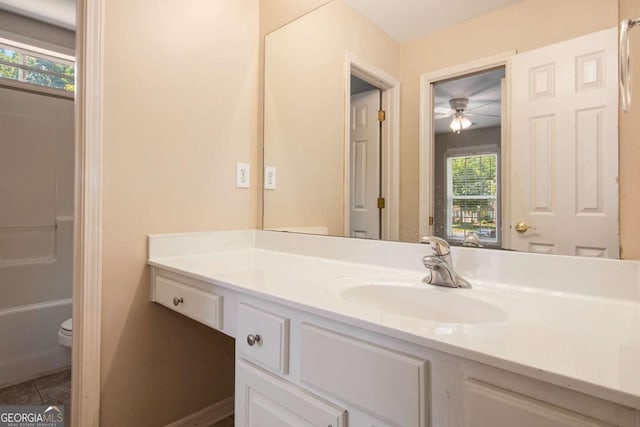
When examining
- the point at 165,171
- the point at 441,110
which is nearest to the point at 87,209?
the point at 165,171

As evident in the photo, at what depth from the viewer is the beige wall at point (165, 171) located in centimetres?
120

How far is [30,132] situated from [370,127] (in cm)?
211

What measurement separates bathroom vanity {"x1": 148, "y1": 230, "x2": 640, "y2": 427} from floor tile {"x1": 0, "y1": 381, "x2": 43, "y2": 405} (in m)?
1.11

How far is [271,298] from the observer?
2.59 feet

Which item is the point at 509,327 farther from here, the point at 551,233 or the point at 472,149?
the point at 472,149

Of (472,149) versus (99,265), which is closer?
(472,149)

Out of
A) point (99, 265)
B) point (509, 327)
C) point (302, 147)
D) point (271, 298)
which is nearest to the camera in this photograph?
point (509, 327)

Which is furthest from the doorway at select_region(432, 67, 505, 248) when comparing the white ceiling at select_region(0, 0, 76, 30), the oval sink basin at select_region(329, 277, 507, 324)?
the white ceiling at select_region(0, 0, 76, 30)

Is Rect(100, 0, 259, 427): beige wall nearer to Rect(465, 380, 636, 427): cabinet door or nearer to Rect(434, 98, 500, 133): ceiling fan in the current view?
Rect(434, 98, 500, 133): ceiling fan

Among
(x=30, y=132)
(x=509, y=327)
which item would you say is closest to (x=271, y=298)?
(x=509, y=327)

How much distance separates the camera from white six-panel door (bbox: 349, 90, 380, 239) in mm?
1294

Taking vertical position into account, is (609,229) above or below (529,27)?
below

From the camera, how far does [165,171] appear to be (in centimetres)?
133

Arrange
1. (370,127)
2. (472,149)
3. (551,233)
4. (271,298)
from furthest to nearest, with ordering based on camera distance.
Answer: (370,127), (472,149), (551,233), (271,298)
